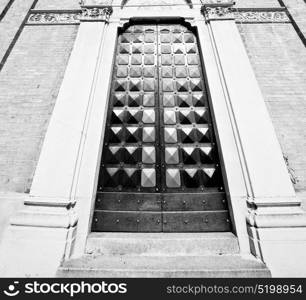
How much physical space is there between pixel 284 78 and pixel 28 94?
16.6ft

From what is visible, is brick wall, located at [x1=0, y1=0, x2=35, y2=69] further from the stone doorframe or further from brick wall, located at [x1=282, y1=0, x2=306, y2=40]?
brick wall, located at [x1=282, y1=0, x2=306, y2=40]

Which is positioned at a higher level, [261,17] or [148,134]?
[261,17]

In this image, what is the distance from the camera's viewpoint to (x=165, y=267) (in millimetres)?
2686

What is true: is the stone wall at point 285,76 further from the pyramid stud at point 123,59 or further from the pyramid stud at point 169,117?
the pyramid stud at point 123,59

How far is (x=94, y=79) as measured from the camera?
418 cm

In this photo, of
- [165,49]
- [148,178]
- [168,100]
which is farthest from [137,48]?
[148,178]

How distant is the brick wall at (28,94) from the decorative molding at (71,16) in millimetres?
214

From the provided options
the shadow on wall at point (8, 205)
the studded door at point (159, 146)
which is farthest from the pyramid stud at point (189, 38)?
the shadow on wall at point (8, 205)

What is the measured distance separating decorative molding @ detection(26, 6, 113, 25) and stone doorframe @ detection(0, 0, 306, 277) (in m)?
0.19

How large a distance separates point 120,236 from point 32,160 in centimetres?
193

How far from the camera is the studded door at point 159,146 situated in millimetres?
3436

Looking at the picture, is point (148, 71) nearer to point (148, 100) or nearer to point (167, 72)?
point (167, 72)

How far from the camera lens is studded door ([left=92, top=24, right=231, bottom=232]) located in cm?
344

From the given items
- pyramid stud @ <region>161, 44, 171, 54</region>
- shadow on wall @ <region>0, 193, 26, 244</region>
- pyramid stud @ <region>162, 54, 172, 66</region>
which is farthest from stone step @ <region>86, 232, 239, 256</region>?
pyramid stud @ <region>161, 44, 171, 54</region>
